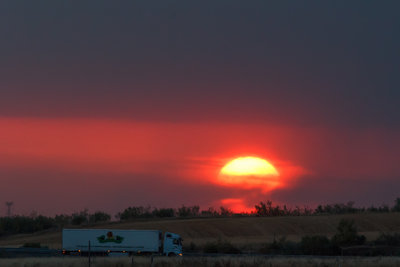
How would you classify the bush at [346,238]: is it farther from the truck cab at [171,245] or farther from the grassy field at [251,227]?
the truck cab at [171,245]

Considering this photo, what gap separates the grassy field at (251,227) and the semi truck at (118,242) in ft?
121

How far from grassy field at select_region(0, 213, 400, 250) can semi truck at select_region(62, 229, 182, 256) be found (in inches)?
1454

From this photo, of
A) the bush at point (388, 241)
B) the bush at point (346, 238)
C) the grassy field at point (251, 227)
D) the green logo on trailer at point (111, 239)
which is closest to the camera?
the green logo on trailer at point (111, 239)

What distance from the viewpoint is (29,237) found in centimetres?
12012

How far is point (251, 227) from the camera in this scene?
12562 cm

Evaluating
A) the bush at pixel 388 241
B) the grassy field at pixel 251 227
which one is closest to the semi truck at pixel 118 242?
the bush at pixel 388 241

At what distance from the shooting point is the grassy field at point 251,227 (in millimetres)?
116688

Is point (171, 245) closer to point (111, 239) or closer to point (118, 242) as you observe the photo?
point (118, 242)

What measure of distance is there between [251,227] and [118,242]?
54.4 meters

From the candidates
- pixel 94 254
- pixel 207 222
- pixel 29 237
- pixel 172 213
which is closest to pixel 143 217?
pixel 172 213

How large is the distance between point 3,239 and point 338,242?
62.3m

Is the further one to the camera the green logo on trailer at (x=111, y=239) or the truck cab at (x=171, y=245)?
the green logo on trailer at (x=111, y=239)

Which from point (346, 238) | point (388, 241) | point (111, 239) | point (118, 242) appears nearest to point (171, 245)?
point (118, 242)

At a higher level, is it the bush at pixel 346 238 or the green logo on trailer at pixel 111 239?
the green logo on trailer at pixel 111 239
